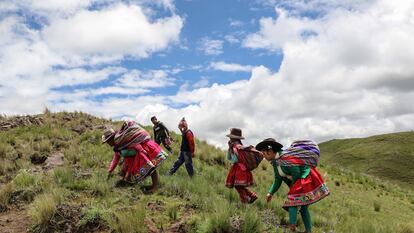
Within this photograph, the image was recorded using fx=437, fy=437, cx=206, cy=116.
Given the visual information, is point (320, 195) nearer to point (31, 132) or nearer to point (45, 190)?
point (45, 190)

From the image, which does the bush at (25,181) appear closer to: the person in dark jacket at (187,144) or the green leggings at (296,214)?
the person in dark jacket at (187,144)

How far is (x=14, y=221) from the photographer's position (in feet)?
31.3

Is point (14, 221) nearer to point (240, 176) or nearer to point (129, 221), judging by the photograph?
point (129, 221)

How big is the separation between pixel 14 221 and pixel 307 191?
20.6ft

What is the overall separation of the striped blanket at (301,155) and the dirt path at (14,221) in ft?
18.0

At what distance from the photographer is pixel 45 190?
10773 mm

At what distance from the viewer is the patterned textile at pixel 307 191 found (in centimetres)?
815

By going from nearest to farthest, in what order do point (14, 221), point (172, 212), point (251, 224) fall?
point (251, 224)
point (172, 212)
point (14, 221)

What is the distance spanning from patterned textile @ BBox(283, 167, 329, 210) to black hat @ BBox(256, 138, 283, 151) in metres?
0.81

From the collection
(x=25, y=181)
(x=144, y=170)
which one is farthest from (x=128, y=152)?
(x=25, y=181)

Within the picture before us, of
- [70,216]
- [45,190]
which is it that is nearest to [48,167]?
[45,190]

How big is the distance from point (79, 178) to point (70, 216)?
3218 millimetres

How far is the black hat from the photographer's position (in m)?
8.76

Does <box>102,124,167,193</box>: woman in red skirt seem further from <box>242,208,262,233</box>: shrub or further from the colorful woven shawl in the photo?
<box>242,208,262,233</box>: shrub
